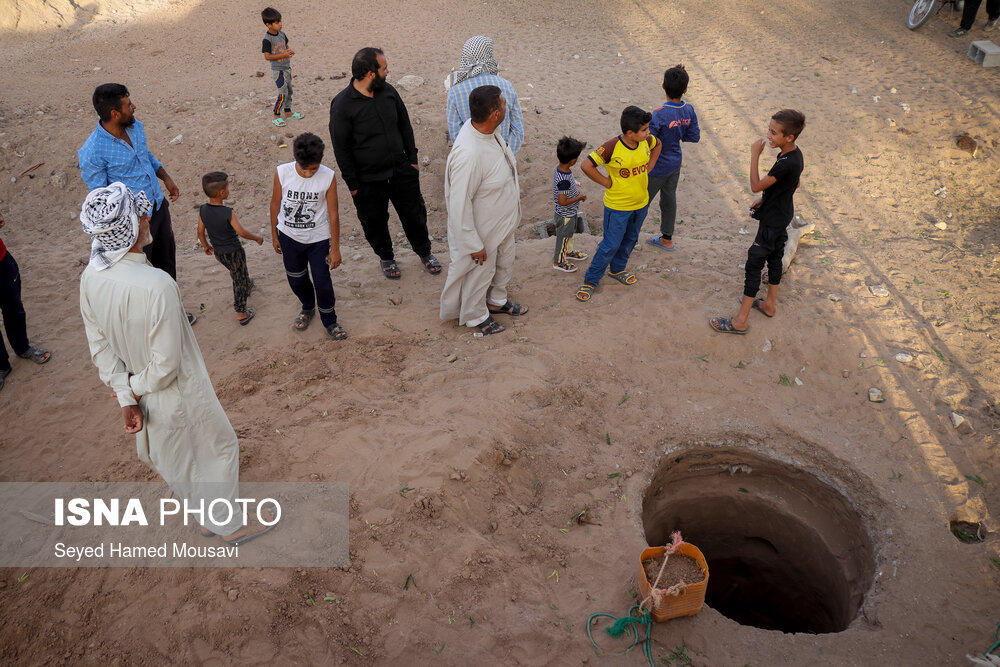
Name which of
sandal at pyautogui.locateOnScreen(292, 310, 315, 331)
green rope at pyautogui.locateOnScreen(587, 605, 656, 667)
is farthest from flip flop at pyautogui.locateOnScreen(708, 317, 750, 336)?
sandal at pyautogui.locateOnScreen(292, 310, 315, 331)

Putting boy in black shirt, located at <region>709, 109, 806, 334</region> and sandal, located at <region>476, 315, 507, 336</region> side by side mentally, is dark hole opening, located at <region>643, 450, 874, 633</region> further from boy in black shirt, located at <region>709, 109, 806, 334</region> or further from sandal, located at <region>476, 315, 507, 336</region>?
sandal, located at <region>476, 315, 507, 336</region>

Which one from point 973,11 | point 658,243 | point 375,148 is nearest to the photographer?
point 375,148

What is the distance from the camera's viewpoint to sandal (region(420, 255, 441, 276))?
5.70 meters

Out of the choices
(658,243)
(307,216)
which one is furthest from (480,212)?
(658,243)

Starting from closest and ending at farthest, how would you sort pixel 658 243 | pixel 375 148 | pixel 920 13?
1. pixel 375 148
2. pixel 658 243
3. pixel 920 13

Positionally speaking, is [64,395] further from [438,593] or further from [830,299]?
[830,299]

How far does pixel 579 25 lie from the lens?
12.0 m

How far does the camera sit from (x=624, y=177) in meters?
4.68

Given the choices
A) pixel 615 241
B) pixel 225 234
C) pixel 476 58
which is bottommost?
pixel 225 234

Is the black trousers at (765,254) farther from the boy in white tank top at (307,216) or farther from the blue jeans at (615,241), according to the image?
the boy in white tank top at (307,216)

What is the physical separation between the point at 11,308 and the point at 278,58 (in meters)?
4.65

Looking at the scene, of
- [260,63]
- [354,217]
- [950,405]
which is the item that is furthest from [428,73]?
[950,405]

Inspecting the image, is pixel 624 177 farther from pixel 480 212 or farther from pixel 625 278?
pixel 480 212

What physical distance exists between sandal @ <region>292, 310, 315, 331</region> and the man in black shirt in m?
0.90
